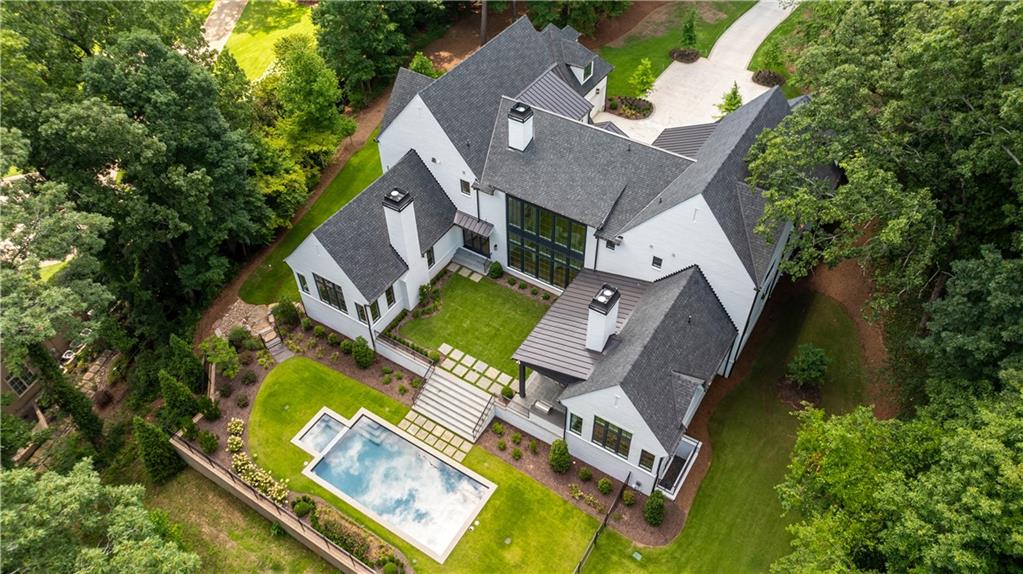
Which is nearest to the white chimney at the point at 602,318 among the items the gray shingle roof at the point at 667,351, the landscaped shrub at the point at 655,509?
the gray shingle roof at the point at 667,351

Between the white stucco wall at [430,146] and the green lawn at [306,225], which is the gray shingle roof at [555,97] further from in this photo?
the green lawn at [306,225]

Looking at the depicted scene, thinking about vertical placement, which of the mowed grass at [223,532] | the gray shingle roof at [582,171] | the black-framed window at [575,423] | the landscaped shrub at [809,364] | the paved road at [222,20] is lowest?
the mowed grass at [223,532]

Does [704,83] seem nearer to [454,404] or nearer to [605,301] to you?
[605,301]

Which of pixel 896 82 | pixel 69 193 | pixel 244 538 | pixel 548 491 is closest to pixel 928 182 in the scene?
pixel 896 82

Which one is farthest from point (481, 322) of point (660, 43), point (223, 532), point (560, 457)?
point (660, 43)

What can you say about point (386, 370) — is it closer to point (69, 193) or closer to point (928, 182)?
point (69, 193)
